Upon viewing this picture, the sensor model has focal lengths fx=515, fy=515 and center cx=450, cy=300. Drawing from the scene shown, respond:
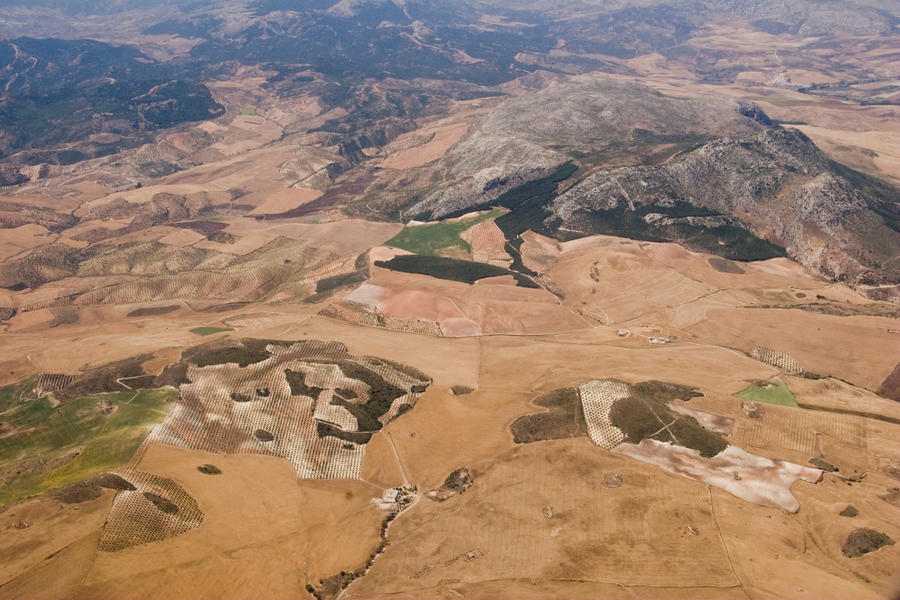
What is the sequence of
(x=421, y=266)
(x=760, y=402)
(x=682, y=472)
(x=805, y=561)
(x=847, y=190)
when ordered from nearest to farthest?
(x=805, y=561)
(x=682, y=472)
(x=760, y=402)
(x=421, y=266)
(x=847, y=190)

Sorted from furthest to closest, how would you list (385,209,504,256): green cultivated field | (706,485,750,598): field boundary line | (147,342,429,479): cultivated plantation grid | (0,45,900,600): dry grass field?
(385,209,504,256): green cultivated field < (147,342,429,479): cultivated plantation grid < (0,45,900,600): dry grass field < (706,485,750,598): field boundary line

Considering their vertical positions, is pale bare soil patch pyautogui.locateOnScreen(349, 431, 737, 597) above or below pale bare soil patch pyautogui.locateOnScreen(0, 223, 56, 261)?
above

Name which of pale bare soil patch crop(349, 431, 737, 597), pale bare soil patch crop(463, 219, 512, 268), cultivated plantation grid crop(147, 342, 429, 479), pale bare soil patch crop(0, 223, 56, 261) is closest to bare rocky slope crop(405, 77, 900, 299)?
pale bare soil patch crop(463, 219, 512, 268)

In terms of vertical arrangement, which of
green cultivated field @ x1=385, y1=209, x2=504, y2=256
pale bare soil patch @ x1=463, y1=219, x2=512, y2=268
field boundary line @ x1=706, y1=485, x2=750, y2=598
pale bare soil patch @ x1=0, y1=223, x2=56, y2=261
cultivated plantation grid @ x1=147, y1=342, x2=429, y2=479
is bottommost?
pale bare soil patch @ x1=0, y1=223, x2=56, y2=261

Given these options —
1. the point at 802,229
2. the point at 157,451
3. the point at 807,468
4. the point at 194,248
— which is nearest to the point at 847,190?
the point at 802,229

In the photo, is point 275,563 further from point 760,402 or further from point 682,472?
point 760,402

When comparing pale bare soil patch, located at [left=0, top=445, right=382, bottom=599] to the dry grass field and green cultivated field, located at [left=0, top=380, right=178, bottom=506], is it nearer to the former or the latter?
the dry grass field
